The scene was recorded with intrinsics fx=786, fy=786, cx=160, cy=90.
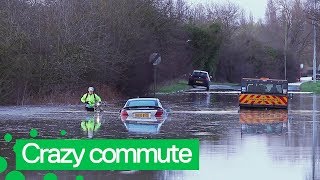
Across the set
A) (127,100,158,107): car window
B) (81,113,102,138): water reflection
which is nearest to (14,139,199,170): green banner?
(81,113,102,138): water reflection

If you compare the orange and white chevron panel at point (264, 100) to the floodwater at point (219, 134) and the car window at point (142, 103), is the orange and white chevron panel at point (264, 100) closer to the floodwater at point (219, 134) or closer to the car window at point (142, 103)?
the floodwater at point (219, 134)

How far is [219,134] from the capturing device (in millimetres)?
24641

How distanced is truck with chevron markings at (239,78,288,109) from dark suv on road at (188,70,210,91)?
34.8 m

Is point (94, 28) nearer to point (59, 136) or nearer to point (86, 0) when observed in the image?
point (86, 0)

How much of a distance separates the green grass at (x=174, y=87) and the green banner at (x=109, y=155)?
175ft

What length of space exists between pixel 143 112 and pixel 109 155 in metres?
18.1

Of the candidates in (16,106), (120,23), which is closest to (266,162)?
(16,106)

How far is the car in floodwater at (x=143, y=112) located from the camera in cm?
2986

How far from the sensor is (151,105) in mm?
30344

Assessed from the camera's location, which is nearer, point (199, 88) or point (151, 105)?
point (151, 105)

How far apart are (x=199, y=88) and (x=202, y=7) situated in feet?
162

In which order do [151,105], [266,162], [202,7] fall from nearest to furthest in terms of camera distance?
[266,162] < [151,105] < [202,7]

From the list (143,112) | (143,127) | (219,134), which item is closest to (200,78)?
(143,112)

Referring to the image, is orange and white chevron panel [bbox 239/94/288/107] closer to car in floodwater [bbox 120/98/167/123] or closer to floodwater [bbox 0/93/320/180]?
floodwater [bbox 0/93/320/180]
